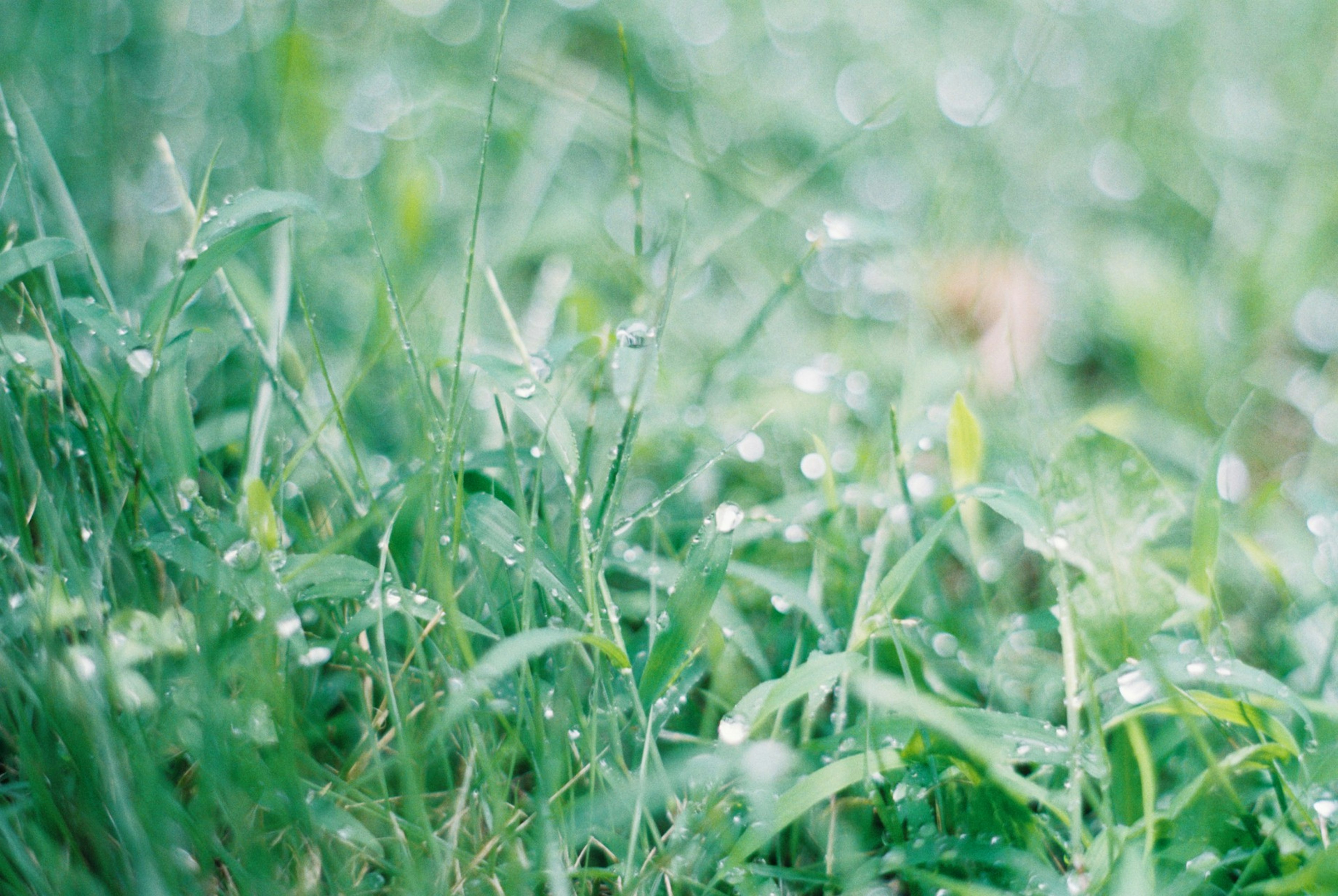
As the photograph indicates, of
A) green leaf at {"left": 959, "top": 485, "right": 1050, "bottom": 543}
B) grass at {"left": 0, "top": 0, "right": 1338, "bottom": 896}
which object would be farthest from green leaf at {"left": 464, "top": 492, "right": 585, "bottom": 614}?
green leaf at {"left": 959, "top": 485, "right": 1050, "bottom": 543}

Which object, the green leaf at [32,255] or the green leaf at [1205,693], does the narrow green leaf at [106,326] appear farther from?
the green leaf at [1205,693]

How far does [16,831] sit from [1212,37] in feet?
6.48

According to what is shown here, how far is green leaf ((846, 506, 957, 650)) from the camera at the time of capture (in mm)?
714

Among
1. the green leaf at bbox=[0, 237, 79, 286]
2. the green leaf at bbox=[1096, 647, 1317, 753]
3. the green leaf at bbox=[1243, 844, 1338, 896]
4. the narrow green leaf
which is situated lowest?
the green leaf at bbox=[1243, 844, 1338, 896]

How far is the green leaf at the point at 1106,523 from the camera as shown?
0.76m

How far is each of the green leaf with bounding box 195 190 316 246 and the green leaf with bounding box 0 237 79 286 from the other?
0.10 metres

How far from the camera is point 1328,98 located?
151 cm

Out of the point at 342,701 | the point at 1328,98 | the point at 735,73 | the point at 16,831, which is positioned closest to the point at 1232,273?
the point at 1328,98

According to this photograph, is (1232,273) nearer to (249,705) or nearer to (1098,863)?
(1098,863)

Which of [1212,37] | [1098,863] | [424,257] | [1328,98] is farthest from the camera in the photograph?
[1212,37]

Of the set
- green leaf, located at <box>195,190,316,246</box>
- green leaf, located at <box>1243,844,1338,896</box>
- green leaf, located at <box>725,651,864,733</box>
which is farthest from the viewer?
green leaf, located at <box>195,190,316,246</box>

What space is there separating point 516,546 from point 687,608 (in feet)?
0.45

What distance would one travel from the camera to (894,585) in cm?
73

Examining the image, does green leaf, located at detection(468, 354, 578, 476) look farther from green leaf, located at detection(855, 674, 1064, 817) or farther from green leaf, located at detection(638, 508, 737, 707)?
green leaf, located at detection(855, 674, 1064, 817)
